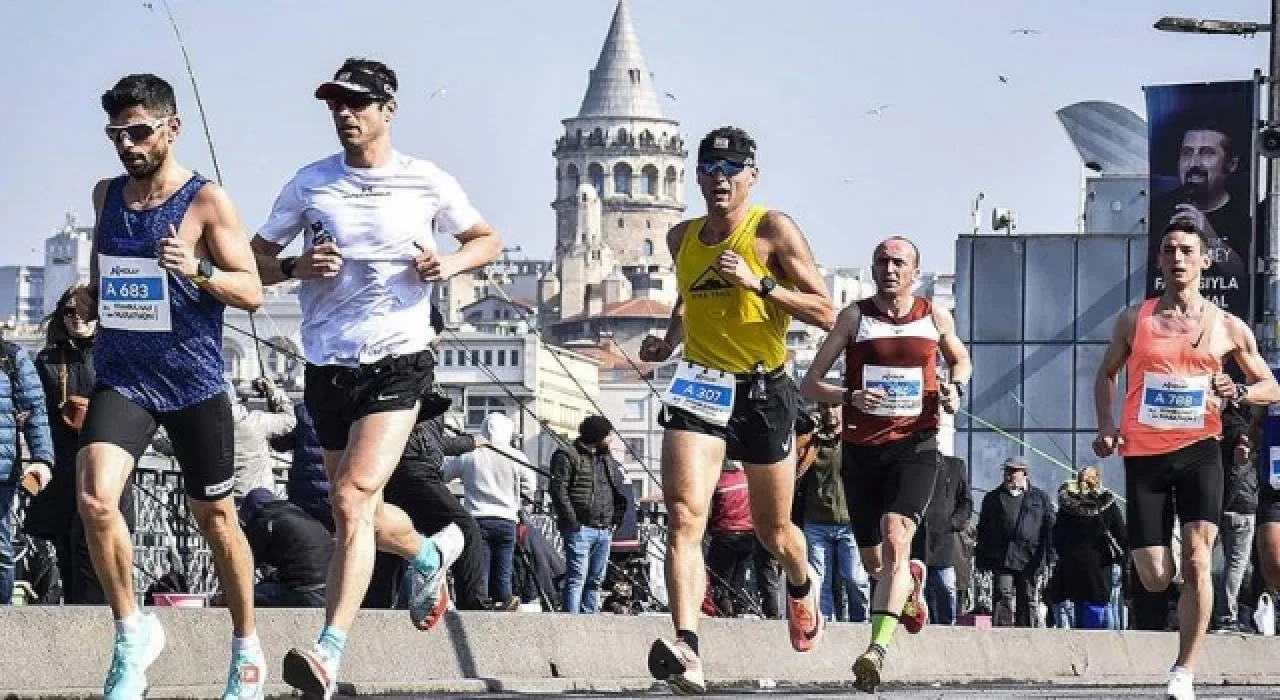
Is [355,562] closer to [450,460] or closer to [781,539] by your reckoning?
[781,539]

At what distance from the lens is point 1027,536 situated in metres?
23.2

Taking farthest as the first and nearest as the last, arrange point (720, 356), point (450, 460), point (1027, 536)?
Result: 1. point (1027, 536)
2. point (450, 460)
3. point (720, 356)

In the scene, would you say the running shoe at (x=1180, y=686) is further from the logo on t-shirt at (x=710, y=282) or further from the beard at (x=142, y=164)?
the beard at (x=142, y=164)

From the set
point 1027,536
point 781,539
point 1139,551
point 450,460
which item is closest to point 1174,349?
point 1139,551

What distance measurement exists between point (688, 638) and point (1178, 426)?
237 centimetres

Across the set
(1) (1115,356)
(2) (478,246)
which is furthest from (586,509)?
(2) (478,246)

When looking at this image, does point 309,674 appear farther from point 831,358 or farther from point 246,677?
point 831,358

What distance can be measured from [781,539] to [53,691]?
10.1ft

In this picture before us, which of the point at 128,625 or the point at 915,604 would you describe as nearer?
the point at 128,625

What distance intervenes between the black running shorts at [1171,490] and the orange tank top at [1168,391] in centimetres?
4

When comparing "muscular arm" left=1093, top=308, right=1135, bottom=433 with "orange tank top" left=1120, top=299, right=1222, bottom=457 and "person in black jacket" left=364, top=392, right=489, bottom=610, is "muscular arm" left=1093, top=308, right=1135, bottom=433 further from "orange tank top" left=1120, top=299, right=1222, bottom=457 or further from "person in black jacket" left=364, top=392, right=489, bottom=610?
"person in black jacket" left=364, top=392, right=489, bottom=610

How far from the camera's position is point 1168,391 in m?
12.6

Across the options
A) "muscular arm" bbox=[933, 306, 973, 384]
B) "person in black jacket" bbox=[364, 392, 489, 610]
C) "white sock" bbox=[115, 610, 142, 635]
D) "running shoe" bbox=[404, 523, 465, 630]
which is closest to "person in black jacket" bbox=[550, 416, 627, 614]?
"person in black jacket" bbox=[364, 392, 489, 610]

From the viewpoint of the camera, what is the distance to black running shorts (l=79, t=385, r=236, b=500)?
30.4ft
